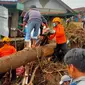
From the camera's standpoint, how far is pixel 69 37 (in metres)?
11.2

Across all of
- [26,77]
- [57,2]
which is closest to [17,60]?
[26,77]

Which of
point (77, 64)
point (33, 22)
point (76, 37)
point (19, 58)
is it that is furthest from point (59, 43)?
point (77, 64)

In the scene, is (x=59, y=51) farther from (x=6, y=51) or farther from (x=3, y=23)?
(x=3, y=23)

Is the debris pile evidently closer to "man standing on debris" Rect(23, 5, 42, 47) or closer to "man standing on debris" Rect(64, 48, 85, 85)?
"man standing on debris" Rect(23, 5, 42, 47)

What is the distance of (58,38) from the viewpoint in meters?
9.11

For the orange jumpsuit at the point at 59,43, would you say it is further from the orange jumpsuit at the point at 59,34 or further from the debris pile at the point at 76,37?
the debris pile at the point at 76,37

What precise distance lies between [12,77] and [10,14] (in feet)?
46.8

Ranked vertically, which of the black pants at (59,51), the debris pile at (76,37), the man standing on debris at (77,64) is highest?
the man standing on debris at (77,64)

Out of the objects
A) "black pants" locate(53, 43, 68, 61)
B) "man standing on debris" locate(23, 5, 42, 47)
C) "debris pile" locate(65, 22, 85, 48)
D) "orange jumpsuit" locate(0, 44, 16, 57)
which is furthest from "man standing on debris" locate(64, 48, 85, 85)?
"debris pile" locate(65, 22, 85, 48)

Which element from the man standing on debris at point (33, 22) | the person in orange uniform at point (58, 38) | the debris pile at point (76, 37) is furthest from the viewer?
the debris pile at point (76, 37)

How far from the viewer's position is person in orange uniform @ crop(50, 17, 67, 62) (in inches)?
351

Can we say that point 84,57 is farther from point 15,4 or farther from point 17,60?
point 15,4

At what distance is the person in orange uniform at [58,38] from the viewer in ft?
29.3

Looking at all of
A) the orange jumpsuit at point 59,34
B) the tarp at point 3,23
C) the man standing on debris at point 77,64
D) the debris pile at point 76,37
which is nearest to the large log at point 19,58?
the orange jumpsuit at point 59,34
